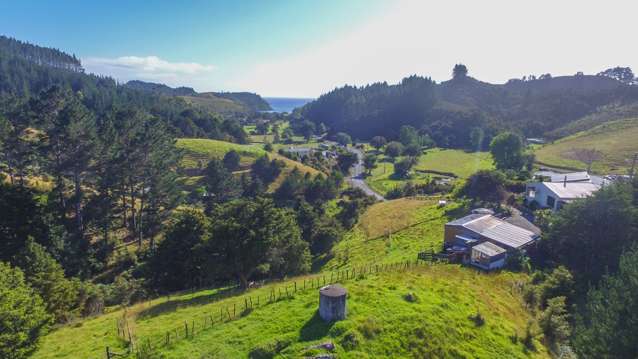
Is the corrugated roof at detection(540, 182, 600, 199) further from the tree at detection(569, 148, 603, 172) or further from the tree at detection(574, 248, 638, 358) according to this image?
the tree at detection(569, 148, 603, 172)

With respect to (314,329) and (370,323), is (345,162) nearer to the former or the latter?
(370,323)

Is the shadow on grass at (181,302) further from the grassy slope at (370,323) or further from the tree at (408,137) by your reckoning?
the tree at (408,137)

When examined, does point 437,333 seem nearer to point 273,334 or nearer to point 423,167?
point 273,334

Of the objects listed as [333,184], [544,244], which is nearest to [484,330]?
[544,244]

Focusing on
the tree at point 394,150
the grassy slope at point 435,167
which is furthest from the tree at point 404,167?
the tree at point 394,150

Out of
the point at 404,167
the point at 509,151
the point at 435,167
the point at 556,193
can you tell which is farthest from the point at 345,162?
the point at 556,193

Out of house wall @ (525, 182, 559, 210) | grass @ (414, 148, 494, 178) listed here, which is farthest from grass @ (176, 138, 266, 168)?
house wall @ (525, 182, 559, 210)

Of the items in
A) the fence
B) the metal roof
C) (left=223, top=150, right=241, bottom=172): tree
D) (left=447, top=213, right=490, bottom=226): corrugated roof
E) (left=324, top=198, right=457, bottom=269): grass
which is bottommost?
(left=324, top=198, right=457, bottom=269): grass
